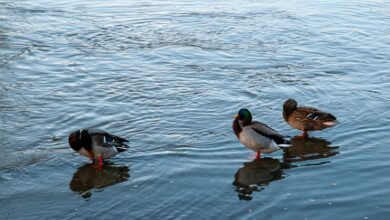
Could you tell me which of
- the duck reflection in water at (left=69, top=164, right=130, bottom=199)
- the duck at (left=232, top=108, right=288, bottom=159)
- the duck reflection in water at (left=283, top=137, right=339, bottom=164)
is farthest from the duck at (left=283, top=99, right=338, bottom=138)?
the duck reflection in water at (left=69, top=164, right=130, bottom=199)

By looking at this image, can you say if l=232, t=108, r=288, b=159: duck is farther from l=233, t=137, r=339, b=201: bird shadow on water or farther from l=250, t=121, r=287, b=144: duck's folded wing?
l=233, t=137, r=339, b=201: bird shadow on water

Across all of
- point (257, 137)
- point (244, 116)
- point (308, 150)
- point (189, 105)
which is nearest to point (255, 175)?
point (257, 137)

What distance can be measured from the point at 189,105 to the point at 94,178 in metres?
3.23

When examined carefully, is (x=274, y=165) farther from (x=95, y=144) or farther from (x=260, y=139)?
(x=95, y=144)

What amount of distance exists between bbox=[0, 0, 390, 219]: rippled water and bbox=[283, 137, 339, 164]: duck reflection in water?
34mm

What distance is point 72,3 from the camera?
20.3 metres

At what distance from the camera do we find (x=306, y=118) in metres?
9.67

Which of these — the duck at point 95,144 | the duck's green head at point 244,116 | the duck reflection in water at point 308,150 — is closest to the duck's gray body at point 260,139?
the duck's green head at point 244,116

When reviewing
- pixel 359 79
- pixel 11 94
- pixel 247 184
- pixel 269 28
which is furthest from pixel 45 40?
pixel 247 184

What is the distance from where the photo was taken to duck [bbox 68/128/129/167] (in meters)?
8.52

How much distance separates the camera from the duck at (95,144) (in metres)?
8.52

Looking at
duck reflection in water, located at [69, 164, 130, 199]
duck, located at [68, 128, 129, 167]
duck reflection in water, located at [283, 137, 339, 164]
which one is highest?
duck, located at [68, 128, 129, 167]

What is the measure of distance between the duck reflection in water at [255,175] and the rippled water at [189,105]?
0.09ft

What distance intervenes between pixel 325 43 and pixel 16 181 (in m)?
9.64
